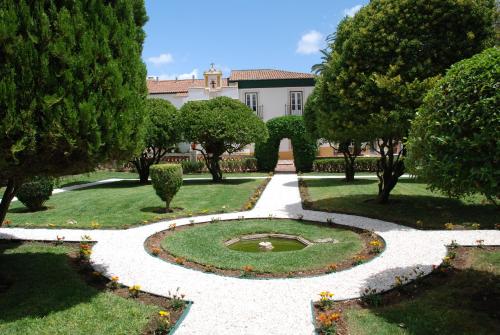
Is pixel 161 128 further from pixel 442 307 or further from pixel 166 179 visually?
pixel 442 307

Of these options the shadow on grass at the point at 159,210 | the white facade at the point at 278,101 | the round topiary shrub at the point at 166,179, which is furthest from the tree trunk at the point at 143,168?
the white facade at the point at 278,101

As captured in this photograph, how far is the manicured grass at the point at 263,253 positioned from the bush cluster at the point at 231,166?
18096 millimetres

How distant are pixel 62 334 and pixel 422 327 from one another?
4.06 meters

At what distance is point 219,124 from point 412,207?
35.5 ft

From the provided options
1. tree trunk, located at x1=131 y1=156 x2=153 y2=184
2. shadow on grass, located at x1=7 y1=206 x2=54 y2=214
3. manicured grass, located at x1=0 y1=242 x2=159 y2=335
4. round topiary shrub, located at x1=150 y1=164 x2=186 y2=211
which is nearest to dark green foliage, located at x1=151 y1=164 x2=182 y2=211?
round topiary shrub, located at x1=150 y1=164 x2=186 y2=211

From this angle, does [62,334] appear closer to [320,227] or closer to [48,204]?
[320,227]

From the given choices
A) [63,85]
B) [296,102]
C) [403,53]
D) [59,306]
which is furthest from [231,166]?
[63,85]

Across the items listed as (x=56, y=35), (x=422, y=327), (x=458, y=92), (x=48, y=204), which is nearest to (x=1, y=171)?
(x=56, y=35)

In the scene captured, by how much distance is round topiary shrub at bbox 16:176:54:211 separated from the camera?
12332 mm

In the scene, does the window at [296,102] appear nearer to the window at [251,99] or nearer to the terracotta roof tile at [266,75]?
the terracotta roof tile at [266,75]

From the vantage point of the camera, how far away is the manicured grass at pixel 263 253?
22.1ft

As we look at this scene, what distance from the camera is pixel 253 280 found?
597cm

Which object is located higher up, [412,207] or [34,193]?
[34,193]

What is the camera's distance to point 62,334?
14.4 feet
